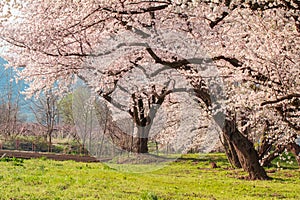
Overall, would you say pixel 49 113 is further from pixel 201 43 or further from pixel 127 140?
pixel 201 43

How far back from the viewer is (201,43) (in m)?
12.9

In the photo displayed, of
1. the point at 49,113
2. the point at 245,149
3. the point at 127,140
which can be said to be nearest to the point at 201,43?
the point at 245,149

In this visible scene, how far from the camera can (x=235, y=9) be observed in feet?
25.3

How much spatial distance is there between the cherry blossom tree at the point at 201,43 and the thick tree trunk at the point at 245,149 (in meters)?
0.03

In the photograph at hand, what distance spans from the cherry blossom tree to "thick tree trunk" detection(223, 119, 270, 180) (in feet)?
0.11

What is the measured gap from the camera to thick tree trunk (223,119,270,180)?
1344cm

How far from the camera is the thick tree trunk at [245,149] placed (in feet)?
44.1

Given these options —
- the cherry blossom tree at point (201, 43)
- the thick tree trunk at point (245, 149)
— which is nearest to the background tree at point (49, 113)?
A: the cherry blossom tree at point (201, 43)

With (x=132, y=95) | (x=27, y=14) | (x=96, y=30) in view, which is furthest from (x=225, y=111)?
(x=132, y=95)

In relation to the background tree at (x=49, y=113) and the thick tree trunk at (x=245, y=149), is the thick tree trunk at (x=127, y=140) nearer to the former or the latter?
the background tree at (x=49, y=113)

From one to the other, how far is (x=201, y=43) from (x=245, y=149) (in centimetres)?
380

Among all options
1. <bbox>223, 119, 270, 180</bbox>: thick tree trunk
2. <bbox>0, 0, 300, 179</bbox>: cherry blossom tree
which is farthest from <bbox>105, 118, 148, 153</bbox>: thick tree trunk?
<bbox>223, 119, 270, 180</bbox>: thick tree trunk

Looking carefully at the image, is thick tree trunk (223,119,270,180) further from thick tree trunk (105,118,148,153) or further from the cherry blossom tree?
thick tree trunk (105,118,148,153)

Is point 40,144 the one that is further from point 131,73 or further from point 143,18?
point 143,18
